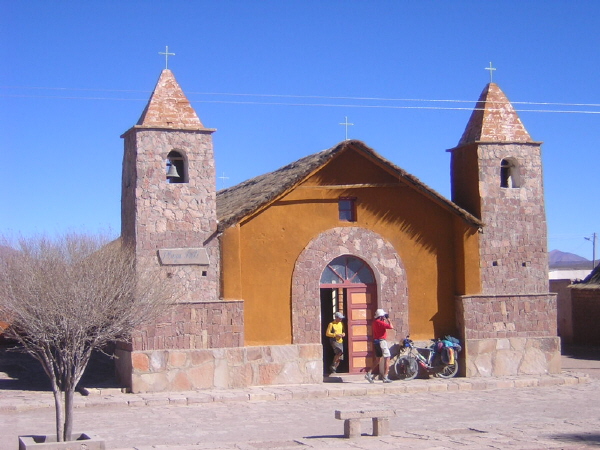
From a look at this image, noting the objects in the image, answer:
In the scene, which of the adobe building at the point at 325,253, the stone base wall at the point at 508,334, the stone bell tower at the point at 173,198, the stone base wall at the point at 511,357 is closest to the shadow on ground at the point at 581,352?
the stone base wall at the point at 511,357

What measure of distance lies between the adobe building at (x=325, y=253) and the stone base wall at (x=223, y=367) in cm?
3

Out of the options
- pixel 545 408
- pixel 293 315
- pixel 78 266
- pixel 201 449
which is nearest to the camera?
pixel 201 449

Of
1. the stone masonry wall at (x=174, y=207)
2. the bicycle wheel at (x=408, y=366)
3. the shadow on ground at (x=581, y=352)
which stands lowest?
the shadow on ground at (x=581, y=352)

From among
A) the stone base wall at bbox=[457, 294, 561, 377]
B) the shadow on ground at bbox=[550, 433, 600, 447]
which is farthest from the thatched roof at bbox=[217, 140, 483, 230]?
the shadow on ground at bbox=[550, 433, 600, 447]

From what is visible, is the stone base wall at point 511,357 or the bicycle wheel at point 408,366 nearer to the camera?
the bicycle wheel at point 408,366

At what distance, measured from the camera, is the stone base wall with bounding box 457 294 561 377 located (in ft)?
63.1

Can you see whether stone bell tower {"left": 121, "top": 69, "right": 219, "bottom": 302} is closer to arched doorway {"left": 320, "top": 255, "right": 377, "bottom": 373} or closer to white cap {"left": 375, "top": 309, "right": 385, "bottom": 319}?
arched doorway {"left": 320, "top": 255, "right": 377, "bottom": 373}

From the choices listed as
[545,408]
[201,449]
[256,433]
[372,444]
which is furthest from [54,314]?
[545,408]

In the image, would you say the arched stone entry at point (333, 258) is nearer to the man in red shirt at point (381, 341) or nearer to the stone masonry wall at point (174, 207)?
the man in red shirt at point (381, 341)

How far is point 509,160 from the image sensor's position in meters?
20.3

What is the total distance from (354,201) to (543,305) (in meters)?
5.14

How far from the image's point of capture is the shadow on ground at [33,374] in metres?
17.8

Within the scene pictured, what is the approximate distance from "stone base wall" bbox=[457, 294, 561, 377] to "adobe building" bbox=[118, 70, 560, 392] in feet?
0.10

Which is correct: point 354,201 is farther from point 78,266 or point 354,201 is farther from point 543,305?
point 78,266
